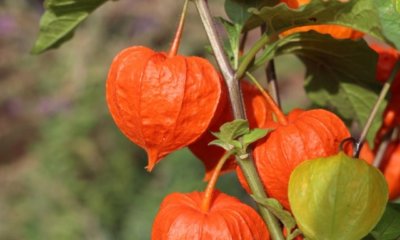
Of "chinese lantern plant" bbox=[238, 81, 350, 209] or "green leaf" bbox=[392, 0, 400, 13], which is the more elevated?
"green leaf" bbox=[392, 0, 400, 13]

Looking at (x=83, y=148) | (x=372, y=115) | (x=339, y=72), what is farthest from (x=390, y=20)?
(x=83, y=148)

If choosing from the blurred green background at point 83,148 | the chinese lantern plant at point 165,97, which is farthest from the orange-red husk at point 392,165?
the blurred green background at point 83,148

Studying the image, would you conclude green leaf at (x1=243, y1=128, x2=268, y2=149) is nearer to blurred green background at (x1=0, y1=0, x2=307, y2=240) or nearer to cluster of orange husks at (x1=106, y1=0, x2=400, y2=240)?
cluster of orange husks at (x1=106, y1=0, x2=400, y2=240)

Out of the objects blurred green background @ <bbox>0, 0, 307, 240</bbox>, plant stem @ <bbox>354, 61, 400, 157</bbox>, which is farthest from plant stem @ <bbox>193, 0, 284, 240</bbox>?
blurred green background @ <bbox>0, 0, 307, 240</bbox>

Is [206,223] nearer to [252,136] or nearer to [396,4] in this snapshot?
[252,136]

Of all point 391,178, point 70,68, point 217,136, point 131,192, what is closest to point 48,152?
point 131,192

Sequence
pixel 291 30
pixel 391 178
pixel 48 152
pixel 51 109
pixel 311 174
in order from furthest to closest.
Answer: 1. pixel 51 109
2. pixel 48 152
3. pixel 391 178
4. pixel 291 30
5. pixel 311 174

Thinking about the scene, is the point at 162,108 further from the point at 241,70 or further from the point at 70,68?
the point at 70,68
